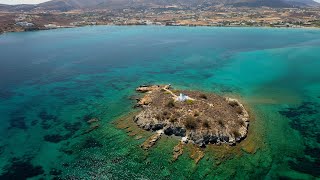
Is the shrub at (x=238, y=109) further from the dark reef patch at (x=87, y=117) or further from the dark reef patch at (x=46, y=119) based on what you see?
the dark reef patch at (x=46, y=119)

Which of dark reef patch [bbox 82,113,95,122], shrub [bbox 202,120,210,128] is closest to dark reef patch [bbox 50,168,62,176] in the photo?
dark reef patch [bbox 82,113,95,122]

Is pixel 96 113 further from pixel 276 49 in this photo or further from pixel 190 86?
pixel 276 49

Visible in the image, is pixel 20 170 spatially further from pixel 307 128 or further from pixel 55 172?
pixel 307 128

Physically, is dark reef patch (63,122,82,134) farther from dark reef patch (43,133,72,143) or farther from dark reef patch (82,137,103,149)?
dark reef patch (82,137,103,149)

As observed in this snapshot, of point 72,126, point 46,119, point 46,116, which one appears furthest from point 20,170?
point 46,116

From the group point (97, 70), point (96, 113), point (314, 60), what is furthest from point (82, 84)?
point (314, 60)
